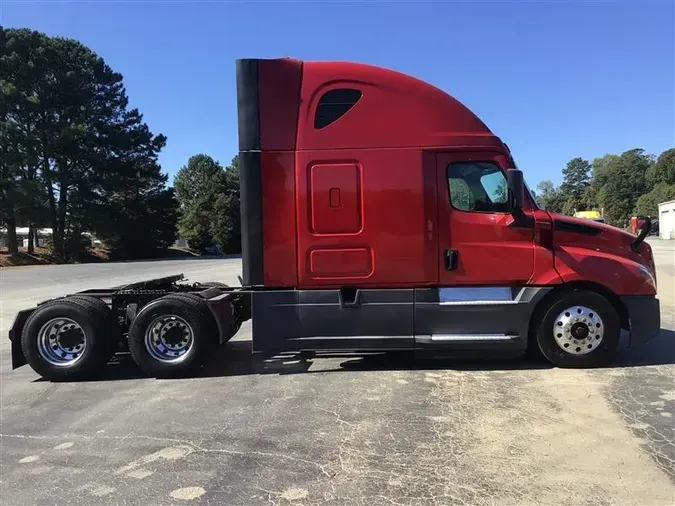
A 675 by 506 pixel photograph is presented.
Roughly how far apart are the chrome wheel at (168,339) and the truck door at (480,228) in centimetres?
315

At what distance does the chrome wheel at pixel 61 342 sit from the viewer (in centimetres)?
689

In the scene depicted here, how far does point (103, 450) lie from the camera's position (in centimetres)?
462

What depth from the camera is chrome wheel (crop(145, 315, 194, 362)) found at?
22.3 ft

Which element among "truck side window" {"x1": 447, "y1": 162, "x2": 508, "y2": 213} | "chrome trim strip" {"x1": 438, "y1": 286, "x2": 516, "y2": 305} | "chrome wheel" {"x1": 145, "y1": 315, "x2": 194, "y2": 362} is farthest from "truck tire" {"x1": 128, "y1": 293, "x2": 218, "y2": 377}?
"truck side window" {"x1": 447, "y1": 162, "x2": 508, "y2": 213}

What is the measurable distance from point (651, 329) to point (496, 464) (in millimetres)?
3604

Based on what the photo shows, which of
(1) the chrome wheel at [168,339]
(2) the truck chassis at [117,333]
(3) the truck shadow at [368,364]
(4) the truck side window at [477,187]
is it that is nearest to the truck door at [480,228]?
(4) the truck side window at [477,187]

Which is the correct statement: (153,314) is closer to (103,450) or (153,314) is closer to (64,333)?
(64,333)

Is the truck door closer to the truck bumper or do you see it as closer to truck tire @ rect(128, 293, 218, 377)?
the truck bumper

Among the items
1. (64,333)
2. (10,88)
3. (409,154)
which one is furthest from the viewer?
(10,88)

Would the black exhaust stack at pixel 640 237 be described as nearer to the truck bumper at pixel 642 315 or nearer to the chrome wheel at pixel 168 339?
the truck bumper at pixel 642 315

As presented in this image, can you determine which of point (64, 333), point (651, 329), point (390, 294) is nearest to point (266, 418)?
point (390, 294)

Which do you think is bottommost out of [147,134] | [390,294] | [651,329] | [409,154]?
[651,329]

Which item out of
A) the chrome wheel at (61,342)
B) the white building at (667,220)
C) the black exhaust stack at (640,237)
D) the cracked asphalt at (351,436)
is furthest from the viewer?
the white building at (667,220)

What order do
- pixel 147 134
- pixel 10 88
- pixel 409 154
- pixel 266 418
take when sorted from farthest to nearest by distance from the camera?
1. pixel 147 134
2. pixel 10 88
3. pixel 409 154
4. pixel 266 418
